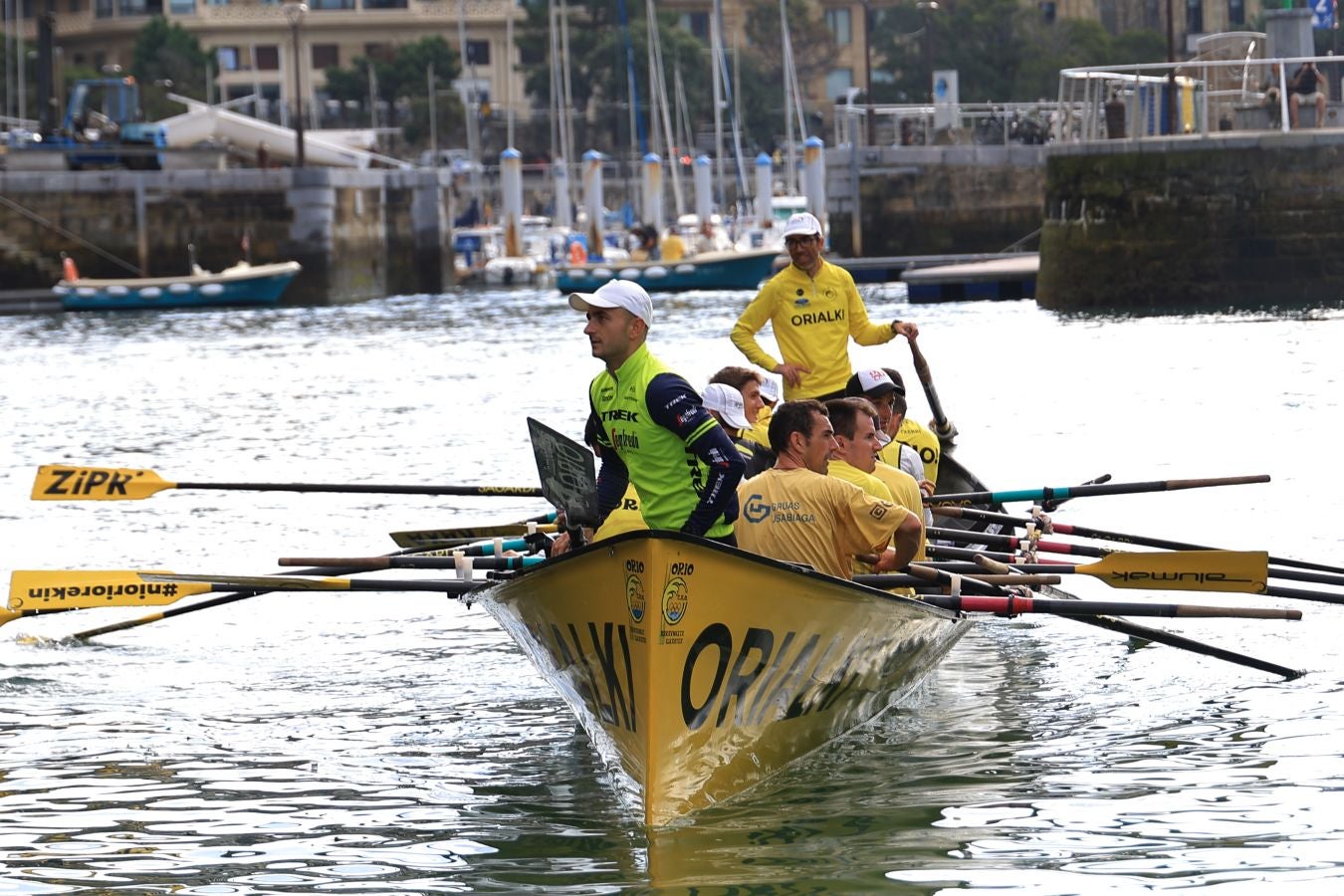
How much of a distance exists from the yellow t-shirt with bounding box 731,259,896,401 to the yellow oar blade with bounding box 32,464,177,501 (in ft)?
12.0

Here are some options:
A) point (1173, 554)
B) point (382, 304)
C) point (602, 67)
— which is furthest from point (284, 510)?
point (602, 67)

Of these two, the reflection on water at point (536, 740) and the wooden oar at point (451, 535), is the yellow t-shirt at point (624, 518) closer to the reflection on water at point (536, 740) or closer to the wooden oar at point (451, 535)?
the reflection on water at point (536, 740)

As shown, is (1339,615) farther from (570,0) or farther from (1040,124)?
(570,0)

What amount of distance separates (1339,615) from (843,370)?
3.21 m

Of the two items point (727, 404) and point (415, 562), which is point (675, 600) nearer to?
point (727, 404)

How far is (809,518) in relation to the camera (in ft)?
28.0

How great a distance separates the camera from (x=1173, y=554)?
355 inches

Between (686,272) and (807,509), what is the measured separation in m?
42.4

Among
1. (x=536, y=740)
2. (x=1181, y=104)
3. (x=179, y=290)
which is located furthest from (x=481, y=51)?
(x=536, y=740)

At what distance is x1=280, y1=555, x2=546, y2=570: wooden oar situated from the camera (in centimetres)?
980

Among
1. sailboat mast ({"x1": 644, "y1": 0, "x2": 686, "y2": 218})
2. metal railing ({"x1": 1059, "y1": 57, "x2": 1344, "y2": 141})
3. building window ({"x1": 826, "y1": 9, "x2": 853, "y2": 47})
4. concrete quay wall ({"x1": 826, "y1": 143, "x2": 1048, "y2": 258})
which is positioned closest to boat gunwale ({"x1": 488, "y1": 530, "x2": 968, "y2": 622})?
metal railing ({"x1": 1059, "y1": 57, "x2": 1344, "y2": 141})

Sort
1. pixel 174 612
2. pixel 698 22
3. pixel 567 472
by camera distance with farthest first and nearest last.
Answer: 1. pixel 698 22
2. pixel 174 612
3. pixel 567 472

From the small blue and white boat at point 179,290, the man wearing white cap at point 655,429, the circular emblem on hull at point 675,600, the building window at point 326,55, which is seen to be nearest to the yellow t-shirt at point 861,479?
the man wearing white cap at point 655,429

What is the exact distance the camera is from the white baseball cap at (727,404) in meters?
9.84
